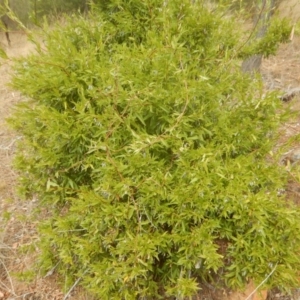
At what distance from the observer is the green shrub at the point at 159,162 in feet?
6.40

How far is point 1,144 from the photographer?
16.2 feet

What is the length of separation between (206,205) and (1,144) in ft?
12.7

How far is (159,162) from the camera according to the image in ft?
6.59

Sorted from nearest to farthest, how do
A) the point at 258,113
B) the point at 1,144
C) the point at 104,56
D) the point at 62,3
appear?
the point at 258,113, the point at 104,56, the point at 1,144, the point at 62,3

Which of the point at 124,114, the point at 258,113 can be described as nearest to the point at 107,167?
the point at 124,114

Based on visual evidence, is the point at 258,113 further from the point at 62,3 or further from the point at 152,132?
the point at 62,3

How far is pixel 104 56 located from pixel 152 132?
2.23ft

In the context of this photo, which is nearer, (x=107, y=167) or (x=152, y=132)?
(x=107, y=167)

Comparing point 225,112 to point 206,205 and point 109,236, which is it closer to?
point 206,205

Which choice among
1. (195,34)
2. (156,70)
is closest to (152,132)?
(156,70)

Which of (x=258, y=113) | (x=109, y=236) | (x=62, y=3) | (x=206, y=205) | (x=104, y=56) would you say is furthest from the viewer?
(x=62, y=3)

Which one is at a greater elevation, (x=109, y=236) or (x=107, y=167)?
(x=107, y=167)

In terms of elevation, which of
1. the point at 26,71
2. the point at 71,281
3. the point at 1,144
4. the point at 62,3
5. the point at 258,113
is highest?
the point at 26,71

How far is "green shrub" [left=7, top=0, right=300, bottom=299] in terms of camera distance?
1.95 metres
